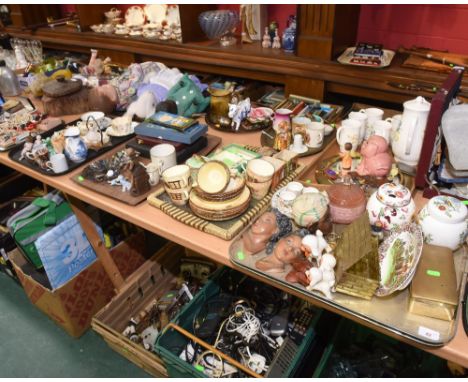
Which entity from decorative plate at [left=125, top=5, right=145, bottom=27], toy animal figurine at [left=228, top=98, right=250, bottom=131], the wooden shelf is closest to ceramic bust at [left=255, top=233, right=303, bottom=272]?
toy animal figurine at [left=228, top=98, right=250, bottom=131]

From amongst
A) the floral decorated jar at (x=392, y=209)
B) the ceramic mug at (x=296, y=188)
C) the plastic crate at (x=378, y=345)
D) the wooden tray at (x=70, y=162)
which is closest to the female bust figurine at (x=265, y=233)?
the ceramic mug at (x=296, y=188)

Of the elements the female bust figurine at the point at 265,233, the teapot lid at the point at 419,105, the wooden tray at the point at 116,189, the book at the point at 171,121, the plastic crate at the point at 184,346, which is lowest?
the plastic crate at the point at 184,346

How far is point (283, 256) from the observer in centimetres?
92

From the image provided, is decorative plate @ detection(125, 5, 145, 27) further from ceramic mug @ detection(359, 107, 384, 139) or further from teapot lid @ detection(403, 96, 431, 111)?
teapot lid @ detection(403, 96, 431, 111)

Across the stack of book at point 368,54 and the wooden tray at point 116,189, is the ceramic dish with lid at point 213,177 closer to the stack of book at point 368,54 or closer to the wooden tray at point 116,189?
the wooden tray at point 116,189

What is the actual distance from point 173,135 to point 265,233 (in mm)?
535

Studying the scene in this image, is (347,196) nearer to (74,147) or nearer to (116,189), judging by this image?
(116,189)

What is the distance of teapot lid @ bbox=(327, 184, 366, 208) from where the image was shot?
102cm

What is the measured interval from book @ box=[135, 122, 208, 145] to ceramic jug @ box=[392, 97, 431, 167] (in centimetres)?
62

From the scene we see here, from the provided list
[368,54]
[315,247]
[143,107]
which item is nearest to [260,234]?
[315,247]

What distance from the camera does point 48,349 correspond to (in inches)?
65.4

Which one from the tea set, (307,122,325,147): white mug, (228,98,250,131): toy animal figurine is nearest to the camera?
(307,122,325,147): white mug

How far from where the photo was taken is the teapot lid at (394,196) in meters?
0.95

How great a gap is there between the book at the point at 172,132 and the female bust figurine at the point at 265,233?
1.46ft
